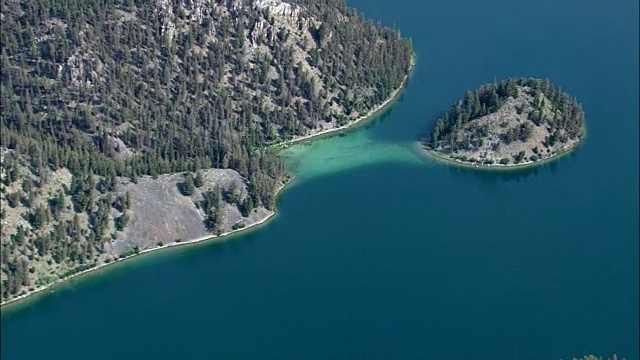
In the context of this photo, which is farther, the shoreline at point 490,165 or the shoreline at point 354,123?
the shoreline at point 354,123

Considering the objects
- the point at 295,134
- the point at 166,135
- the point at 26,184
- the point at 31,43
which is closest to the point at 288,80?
the point at 295,134

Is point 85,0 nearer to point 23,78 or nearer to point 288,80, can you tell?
point 23,78

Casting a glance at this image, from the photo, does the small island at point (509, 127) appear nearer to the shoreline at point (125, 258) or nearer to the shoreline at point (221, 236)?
the shoreline at point (221, 236)

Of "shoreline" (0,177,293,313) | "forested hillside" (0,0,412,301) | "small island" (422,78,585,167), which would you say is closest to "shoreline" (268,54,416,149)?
"forested hillside" (0,0,412,301)

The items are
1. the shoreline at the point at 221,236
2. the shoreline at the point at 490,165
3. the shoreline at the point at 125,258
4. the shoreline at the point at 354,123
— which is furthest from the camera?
the shoreline at the point at 354,123

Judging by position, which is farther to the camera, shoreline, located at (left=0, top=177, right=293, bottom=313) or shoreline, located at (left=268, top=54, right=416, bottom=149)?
shoreline, located at (left=268, top=54, right=416, bottom=149)

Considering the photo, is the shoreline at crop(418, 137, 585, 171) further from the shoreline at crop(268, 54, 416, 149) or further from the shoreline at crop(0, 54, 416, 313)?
the shoreline at crop(0, 54, 416, 313)

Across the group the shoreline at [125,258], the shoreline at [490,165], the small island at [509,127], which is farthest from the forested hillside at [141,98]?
the shoreline at [490,165]

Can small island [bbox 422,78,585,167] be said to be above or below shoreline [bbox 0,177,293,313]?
above
